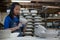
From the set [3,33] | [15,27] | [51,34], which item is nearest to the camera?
[3,33]

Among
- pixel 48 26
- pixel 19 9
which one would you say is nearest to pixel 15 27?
pixel 19 9

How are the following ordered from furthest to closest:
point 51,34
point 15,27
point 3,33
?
point 15,27, point 51,34, point 3,33

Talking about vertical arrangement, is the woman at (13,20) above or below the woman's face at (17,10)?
below

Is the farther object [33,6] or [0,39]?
[33,6]

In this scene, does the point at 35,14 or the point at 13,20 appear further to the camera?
the point at 35,14

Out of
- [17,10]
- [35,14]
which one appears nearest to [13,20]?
[17,10]

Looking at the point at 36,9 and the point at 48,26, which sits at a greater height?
the point at 36,9

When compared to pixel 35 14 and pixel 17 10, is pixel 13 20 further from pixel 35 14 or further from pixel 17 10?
pixel 35 14

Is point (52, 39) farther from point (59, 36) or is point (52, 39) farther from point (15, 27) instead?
point (15, 27)

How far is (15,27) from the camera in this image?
987 mm

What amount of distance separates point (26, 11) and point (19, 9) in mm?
82

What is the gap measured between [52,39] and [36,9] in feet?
1.13

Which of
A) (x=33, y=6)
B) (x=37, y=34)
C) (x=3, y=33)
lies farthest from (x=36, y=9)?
(x=3, y=33)

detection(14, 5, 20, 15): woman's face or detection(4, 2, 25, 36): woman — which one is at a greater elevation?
detection(14, 5, 20, 15): woman's face
